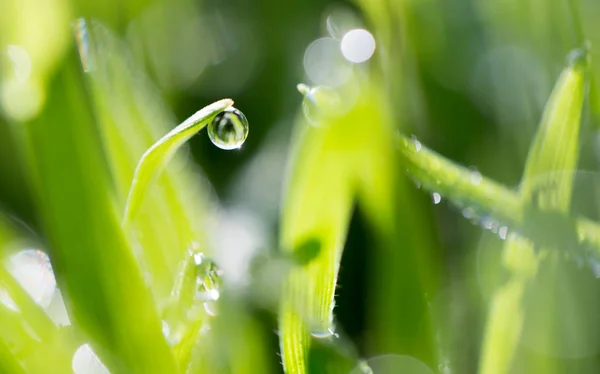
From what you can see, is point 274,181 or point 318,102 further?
point 274,181

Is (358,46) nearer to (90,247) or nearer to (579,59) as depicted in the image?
(579,59)

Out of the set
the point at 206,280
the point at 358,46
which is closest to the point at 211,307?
the point at 206,280

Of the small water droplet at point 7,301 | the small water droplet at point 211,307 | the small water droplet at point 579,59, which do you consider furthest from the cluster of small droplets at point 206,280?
the small water droplet at point 579,59

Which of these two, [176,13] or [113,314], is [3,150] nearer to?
[176,13]

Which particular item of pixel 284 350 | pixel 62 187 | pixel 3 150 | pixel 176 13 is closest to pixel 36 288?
pixel 62 187

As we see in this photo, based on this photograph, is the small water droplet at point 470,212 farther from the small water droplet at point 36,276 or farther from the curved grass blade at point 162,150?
the small water droplet at point 36,276

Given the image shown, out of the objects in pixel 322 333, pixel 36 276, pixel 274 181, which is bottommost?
pixel 322 333

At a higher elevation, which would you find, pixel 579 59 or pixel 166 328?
pixel 579 59

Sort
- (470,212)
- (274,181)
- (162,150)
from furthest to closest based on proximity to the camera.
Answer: (274,181) → (470,212) → (162,150)
